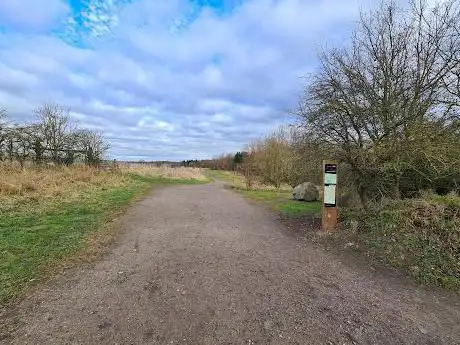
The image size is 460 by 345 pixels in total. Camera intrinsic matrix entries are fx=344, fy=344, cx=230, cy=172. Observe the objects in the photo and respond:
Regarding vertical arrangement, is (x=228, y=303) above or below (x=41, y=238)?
below

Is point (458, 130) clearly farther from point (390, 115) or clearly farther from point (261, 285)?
point (261, 285)

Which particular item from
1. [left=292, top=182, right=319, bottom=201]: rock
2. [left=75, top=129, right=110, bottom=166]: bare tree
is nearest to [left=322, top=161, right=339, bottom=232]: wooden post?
[left=292, top=182, right=319, bottom=201]: rock

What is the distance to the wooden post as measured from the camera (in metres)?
7.72

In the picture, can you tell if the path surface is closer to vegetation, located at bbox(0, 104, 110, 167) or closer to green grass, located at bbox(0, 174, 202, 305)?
green grass, located at bbox(0, 174, 202, 305)

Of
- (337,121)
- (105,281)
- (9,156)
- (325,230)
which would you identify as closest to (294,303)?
(105,281)

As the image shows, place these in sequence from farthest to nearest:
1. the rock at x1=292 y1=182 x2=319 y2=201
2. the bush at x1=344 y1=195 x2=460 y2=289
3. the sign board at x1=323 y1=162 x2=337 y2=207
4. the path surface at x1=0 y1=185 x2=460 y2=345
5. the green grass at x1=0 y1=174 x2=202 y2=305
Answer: the rock at x1=292 y1=182 x2=319 y2=201
the sign board at x1=323 y1=162 x2=337 y2=207
the bush at x1=344 y1=195 x2=460 y2=289
the green grass at x1=0 y1=174 x2=202 y2=305
the path surface at x1=0 y1=185 x2=460 y2=345

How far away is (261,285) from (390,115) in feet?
17.7

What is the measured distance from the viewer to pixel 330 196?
7.73 meters

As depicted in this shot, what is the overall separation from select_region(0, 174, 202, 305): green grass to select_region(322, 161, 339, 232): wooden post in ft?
16.7

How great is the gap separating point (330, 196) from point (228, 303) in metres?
4.40

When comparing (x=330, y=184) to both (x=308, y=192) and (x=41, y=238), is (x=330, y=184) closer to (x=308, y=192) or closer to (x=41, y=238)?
(x=41, y=238)

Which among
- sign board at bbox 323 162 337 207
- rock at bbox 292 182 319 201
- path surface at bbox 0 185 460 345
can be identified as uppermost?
sign board at bbox 323 162 337 207

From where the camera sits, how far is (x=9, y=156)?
20516mm

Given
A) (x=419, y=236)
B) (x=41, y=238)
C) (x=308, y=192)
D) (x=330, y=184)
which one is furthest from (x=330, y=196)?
(x=308, y=192)
